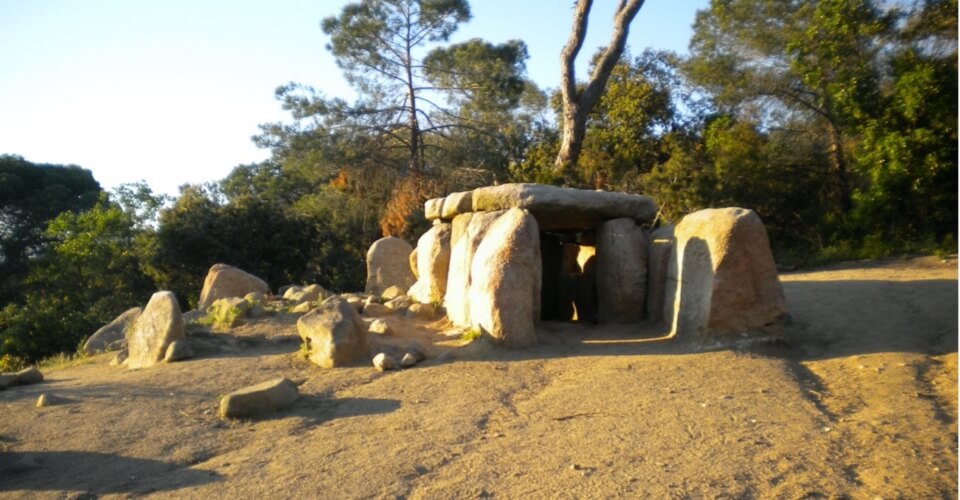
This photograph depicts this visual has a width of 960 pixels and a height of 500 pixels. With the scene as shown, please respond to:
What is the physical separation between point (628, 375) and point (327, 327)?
10.2 ft

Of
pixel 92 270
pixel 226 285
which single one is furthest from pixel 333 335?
pixel 92 270

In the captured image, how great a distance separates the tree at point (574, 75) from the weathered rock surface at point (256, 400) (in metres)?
11.2

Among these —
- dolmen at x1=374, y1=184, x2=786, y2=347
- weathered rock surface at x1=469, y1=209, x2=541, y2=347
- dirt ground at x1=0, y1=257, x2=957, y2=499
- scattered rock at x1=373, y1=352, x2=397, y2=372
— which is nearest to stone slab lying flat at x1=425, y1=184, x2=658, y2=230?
dolmen at x1=374, y1=184, x2=786, y2=347

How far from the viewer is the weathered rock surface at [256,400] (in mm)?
7004

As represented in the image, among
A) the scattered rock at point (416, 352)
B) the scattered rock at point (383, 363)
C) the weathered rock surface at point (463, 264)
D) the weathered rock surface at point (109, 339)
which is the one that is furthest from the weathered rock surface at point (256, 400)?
the weathered rock surface at point (109, 339)

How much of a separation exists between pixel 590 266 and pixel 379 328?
3665mm

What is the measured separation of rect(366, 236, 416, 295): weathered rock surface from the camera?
Answer: 577 inches

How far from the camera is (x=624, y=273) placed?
10.3 m

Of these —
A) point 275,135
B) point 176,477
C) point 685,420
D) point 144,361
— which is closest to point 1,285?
point 275,135

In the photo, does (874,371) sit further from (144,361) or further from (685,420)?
(144,361)

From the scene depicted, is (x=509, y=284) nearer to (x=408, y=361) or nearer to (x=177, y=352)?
(x=408, y=361)

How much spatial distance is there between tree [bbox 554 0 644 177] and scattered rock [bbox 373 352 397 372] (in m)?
9.78

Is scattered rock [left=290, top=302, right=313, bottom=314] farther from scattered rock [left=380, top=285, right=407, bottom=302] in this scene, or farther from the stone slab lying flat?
the stone slab lying flat

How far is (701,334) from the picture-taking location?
28.8 ft
